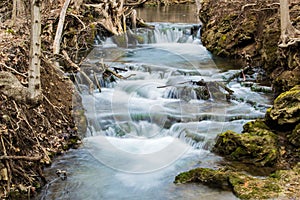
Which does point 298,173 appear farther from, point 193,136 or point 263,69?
point 263,69

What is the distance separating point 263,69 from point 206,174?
8.09 metres

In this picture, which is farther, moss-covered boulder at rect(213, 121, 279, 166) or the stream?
moss-covered boulder at rect(213, 121, 279, 166)

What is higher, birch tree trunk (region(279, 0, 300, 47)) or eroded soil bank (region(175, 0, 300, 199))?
birch tree trunk (region(279, 0, 300, 47))

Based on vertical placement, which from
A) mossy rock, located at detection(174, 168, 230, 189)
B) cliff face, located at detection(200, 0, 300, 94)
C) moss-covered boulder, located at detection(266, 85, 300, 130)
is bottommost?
mossy rock, located at detection(174, 168, 230, 189)

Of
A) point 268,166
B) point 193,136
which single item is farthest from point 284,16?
point 268,166

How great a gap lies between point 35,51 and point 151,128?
5105 millimetres

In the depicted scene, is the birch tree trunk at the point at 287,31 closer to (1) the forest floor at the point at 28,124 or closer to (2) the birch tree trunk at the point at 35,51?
(1) the forest floor at the point at 28,124

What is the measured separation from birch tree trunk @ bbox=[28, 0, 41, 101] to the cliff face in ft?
25.5

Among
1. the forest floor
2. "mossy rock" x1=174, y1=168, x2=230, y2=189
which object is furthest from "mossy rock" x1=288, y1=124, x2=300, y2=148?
the forest floor

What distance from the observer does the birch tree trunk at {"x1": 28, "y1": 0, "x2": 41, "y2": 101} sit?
4270mm

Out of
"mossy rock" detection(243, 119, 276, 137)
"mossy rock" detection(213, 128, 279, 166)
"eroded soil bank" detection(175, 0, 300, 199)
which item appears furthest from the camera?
"mossy rock" detection(243, 119, 276, 137)

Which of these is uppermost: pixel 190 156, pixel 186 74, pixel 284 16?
pixel 284 16

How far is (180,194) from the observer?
610cm

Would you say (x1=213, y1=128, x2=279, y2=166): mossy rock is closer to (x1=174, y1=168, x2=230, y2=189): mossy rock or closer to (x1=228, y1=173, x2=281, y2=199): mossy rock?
(x1=228, y1=173, x2=281, y2=199): mossy rock
